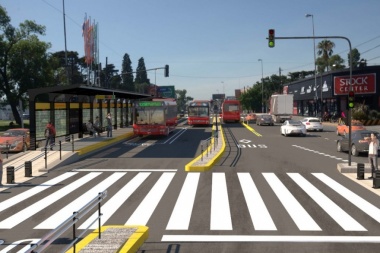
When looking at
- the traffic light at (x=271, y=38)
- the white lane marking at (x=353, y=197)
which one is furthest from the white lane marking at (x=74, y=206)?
the traffic light at (x=271, y=38)

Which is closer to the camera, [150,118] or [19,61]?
[150,118]

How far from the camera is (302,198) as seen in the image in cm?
1093

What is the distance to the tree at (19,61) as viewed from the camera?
49.9 metres

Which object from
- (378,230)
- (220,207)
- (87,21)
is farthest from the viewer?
(87,21)

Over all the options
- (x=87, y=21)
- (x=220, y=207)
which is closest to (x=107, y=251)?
(x=220, y=207)

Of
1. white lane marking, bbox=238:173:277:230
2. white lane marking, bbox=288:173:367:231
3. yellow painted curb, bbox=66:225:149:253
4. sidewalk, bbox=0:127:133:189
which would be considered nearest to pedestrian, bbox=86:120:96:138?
sidewalk, bbox=0:127:133:189

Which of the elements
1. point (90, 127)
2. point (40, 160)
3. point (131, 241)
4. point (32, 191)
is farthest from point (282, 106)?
point (131, 241)

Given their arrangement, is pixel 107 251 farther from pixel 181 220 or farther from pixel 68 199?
pixel 68 199

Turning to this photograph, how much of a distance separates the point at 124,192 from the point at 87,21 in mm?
30570

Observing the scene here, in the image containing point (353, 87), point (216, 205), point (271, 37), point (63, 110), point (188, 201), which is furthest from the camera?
point (353, 87)

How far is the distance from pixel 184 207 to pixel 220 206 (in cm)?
100

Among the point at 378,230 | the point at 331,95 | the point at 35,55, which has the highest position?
the point at 35,55

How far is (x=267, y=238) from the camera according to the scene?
7.54 meters

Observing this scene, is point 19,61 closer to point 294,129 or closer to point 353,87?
point 294,129
